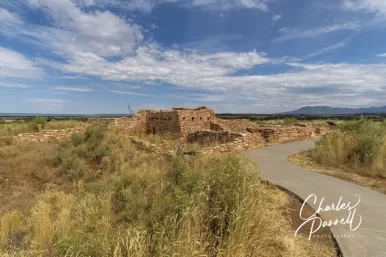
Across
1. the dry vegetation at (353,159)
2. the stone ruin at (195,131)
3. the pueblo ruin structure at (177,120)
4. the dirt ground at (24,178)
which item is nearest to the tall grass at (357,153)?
the dry vegetation at (353,159)

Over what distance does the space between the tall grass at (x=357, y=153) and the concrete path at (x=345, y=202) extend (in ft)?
4.82

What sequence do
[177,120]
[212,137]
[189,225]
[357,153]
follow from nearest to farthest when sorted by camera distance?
1. [189,225]
2. [357,153]
3. [212,137]
4. [177,120]

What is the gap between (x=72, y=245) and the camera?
9.30ft

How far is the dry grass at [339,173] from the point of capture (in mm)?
6031

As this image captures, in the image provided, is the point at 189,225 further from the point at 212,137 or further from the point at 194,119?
the point at 194,119

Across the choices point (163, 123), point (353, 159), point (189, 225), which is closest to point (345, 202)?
point (189, 225)

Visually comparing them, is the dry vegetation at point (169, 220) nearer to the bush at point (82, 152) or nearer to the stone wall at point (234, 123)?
the bush at point (82, 152)

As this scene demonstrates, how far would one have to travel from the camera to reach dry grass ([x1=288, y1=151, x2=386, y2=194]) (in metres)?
6.03

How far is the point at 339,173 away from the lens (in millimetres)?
7215

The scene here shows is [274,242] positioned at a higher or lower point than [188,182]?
lower

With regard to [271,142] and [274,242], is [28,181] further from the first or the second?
[271,142]

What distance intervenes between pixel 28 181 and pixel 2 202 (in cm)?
192

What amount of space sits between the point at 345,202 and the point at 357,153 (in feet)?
14.8

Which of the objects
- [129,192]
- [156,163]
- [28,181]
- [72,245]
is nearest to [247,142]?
[156,163]
